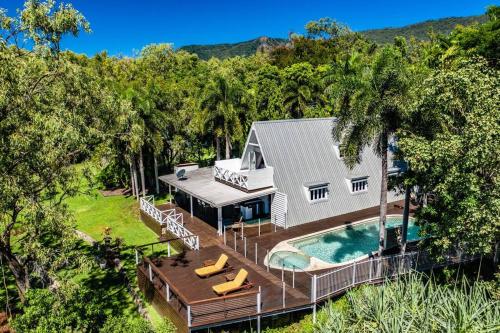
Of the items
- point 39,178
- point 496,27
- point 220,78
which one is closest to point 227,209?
point 220,78

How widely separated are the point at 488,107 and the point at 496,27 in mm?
35312

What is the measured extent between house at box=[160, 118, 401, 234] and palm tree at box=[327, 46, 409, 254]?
766cm

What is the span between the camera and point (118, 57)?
100500 mm

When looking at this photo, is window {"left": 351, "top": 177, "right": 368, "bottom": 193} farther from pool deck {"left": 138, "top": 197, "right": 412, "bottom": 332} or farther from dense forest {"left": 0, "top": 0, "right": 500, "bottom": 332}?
dense forest {"left": 0, "top": 0, "right": 500, "bottom": 332}

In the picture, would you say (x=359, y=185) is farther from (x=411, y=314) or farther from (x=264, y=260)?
(x=411, y=314)

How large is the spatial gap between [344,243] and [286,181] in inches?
225

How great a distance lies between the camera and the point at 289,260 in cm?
2133

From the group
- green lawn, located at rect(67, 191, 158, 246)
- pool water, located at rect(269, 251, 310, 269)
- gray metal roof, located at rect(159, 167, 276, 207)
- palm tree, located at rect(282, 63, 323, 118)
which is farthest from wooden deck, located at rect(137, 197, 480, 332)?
palm tree, located at rect(282, 63, 323, 118)

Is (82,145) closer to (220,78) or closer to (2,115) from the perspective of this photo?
(2,115)

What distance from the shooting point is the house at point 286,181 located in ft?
84.4

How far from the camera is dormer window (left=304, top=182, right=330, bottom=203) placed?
86.9 feet

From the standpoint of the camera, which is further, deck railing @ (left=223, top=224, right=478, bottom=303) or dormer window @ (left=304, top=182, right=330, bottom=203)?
dormer window @ (left=304, top=182, right=330, bottom=203)

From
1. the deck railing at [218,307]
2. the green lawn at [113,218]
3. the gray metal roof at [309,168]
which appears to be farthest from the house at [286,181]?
the deck railing at [218,307]

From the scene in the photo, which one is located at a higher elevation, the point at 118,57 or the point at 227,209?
the point at 118,57
